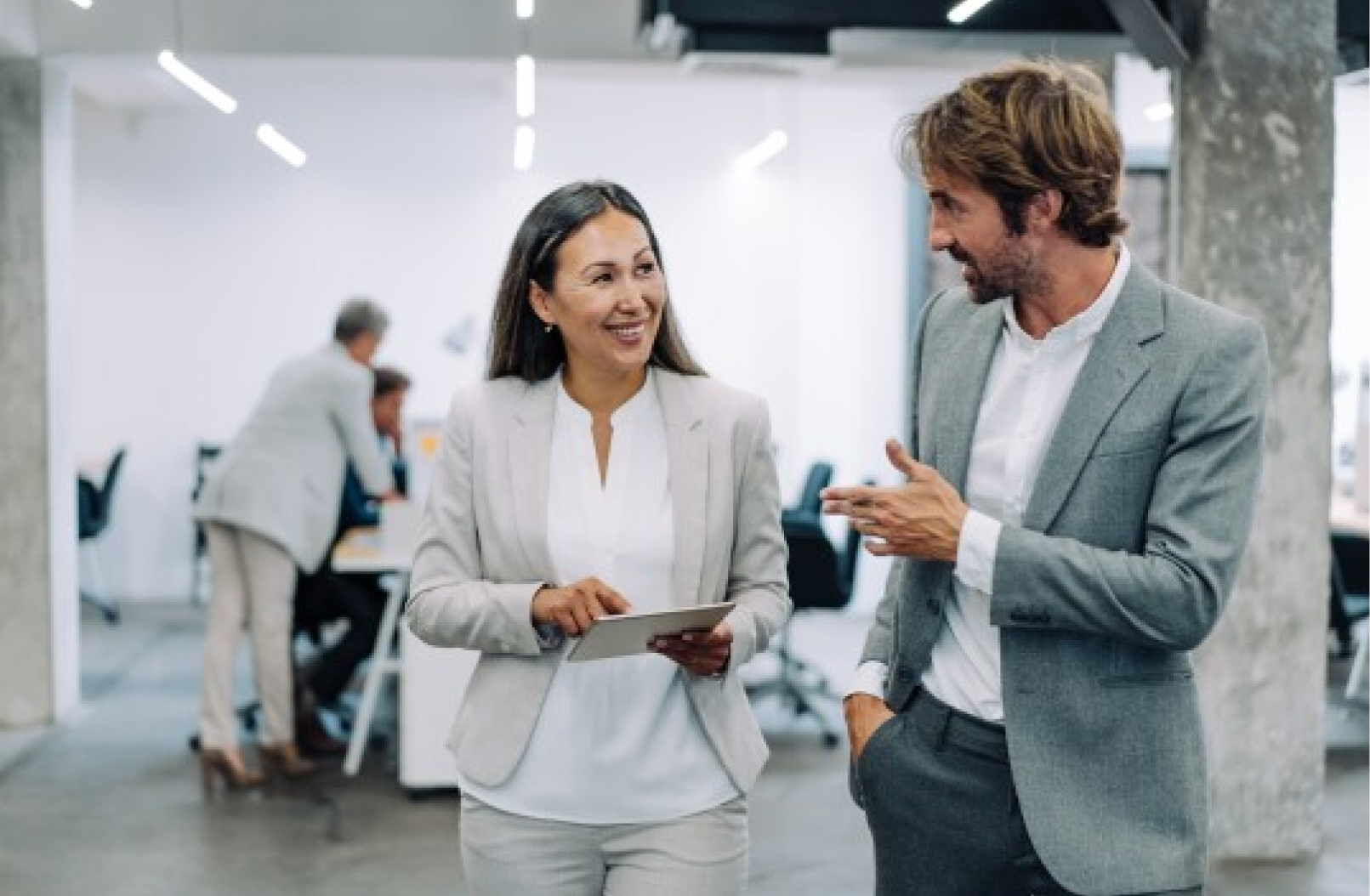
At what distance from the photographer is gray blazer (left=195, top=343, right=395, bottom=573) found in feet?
19.9

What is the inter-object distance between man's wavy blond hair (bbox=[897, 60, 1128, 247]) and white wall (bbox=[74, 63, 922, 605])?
27.8 ft

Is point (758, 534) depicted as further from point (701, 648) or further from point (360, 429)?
point (360, 429)

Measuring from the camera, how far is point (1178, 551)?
6.31 feet

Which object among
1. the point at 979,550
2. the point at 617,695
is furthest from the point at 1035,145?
the point at 617,695

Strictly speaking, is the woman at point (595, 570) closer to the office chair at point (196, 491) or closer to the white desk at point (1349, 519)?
the white desk at point (1349, 519)

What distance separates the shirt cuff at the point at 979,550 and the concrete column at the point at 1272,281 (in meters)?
3.13

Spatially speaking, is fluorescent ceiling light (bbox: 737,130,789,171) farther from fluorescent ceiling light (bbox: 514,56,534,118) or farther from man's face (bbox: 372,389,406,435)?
man's face (bbox: 372,389,406,435)

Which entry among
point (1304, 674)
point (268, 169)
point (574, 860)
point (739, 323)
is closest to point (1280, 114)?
point (1304, 674)

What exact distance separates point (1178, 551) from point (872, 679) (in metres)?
0.50

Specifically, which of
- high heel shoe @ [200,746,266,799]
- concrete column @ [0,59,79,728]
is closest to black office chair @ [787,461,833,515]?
high heel shoe @ [200,746,266,799]

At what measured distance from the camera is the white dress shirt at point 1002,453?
2.05 metres

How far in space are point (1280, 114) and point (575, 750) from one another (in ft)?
11.1

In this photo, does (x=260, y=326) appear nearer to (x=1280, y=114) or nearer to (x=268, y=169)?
(x=268, y=169)

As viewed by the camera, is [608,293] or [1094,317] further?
[608,293]
